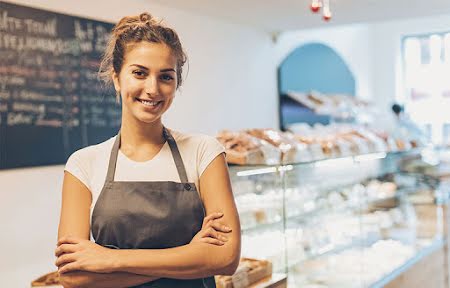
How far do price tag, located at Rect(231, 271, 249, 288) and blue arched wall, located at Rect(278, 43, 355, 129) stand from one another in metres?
3.38

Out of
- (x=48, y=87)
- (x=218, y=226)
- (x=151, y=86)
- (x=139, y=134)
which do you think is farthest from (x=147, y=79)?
(x=48, y=87)

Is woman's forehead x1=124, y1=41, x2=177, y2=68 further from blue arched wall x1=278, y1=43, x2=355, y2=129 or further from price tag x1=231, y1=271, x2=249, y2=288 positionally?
blue arched wall x1=278, y1=43, x2=355, y2=129

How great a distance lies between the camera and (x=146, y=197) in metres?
1.45

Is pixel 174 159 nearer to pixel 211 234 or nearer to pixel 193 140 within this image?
pixel 193 140

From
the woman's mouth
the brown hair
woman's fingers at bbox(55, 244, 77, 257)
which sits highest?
the brown hair

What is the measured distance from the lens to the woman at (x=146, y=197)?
139cm

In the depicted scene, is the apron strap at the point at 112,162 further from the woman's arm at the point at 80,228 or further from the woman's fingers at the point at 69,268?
the woman's fingers at the point at 69,268

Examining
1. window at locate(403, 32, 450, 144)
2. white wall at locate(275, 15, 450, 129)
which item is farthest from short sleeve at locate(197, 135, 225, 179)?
window at locate(403, 32, 450, 144)

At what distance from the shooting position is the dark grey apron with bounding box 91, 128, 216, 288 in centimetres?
143

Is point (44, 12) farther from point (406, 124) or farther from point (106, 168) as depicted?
point (406, 124)

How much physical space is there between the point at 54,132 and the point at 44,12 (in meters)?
0.64

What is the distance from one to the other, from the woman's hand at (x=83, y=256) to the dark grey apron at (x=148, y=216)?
0.06 metres

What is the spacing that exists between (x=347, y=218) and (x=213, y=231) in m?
2.49

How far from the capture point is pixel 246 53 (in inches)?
205
